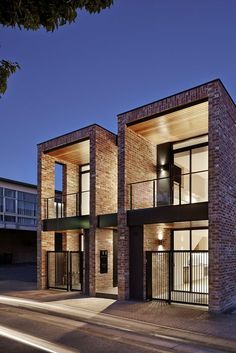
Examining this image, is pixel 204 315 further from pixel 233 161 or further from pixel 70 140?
pixel 70 140

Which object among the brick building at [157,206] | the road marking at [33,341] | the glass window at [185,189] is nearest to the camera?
the road marking at [33,341]

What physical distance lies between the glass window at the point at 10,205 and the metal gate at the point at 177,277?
22014 mm

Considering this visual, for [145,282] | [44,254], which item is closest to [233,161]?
[145,282]

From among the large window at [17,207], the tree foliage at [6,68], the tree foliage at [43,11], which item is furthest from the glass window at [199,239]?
the large window at [17,207]

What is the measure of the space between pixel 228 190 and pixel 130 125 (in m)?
4.29

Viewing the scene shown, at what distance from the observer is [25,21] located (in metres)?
4.84

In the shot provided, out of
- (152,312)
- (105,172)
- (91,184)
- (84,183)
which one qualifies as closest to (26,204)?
(84,183)

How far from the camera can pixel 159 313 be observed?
10.4m

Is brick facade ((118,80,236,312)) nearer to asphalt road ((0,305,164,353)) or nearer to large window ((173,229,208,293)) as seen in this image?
large window ((173,229,208,293))

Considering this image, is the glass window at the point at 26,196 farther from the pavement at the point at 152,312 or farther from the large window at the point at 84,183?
the pavement at the point at 152,312

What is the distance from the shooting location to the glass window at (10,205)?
32.4 meters

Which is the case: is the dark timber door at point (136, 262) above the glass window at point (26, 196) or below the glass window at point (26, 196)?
below

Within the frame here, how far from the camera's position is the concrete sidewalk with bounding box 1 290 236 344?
8.69 m

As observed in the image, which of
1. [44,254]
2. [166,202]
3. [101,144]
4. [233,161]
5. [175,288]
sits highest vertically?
[101,144]
